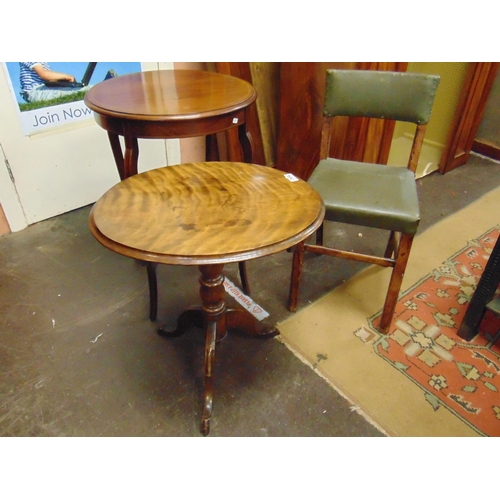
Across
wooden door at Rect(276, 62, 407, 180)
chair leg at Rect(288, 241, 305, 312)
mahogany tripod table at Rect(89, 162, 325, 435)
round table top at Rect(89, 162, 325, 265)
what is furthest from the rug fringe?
wooden door at Rect(276, 62, 407, 180)

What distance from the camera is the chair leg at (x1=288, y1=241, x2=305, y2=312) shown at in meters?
1.59

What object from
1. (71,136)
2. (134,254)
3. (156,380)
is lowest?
(156,380)

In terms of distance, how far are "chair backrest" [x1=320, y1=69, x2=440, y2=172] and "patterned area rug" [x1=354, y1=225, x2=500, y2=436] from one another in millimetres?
577

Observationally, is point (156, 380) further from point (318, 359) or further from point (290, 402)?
point (318, 359)

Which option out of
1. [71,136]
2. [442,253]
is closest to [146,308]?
[71,136]

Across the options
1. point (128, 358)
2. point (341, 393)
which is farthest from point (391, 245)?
point (128, 358)

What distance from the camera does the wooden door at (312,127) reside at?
2.08 m

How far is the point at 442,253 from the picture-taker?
6.79 ft

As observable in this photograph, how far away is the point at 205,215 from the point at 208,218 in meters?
0.02

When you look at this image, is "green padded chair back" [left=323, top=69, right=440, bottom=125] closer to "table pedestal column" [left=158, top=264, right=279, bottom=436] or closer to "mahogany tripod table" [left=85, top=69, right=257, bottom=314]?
"mahogany tripod table" [left=85, top=69, right=257, bottom=314]

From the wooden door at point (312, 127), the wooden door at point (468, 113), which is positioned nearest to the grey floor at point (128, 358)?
the wooden door at point (312, 127)

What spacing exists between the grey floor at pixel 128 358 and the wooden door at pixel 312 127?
578 millimetres

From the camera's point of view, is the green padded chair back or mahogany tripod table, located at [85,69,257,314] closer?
mahogany tripod table, located at [85,69,257,314]

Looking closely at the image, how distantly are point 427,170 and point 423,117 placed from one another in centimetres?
140
